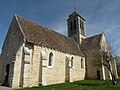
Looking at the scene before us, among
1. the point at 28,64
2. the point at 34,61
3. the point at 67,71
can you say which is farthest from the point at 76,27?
the point at 28,64

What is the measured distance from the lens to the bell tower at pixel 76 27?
112 ft

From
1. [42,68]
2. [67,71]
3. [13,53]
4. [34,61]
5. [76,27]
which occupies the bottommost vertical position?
[67,71]

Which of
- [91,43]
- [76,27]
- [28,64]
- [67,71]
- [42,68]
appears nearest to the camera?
[28,64]

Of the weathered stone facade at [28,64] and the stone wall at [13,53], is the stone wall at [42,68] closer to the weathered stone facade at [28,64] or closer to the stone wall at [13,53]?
the weathered stone facade at [28,64]

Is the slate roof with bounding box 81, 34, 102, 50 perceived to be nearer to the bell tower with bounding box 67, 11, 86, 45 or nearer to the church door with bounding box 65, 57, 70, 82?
the bell tower with bounding box 67, 11, 86, 45

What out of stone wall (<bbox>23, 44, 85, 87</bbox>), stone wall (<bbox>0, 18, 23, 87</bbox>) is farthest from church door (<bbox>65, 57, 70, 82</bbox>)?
stone wall (<bbox>0, 18, 23, 87</bbox>)

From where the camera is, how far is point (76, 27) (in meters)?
34.6

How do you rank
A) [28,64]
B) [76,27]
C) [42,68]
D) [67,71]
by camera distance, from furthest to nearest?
[76,27], [67,71], [42,68], [28,64]

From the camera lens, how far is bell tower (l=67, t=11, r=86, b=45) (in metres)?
34.0

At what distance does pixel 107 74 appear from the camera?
27.9m

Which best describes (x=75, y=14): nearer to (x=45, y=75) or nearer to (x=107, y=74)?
(x=107, y=74)

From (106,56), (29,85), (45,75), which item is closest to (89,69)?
(106,56)

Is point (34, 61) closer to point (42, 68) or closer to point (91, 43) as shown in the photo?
point (42, 68)

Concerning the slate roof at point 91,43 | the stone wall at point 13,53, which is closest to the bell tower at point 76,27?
the slate roof at point 91,43
